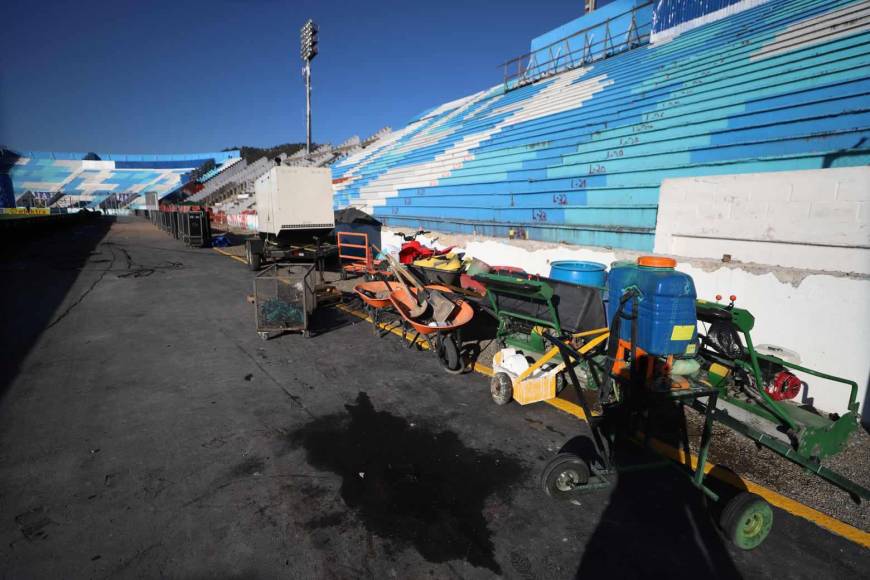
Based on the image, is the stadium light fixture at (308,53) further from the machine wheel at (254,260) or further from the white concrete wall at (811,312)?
the white concrete wall at (811,312)

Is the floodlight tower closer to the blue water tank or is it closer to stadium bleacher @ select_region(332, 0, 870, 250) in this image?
stadium bleacher @ select_region(332, 0, 870, 250)

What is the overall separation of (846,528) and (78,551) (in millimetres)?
5274

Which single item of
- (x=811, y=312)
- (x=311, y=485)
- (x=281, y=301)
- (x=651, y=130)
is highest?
(x=651, y=130)

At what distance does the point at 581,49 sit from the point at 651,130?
11.1m

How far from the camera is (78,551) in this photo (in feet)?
8.70

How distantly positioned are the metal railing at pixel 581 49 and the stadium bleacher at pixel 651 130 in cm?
51

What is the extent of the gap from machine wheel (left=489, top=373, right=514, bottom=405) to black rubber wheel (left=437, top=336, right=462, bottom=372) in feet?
2.95


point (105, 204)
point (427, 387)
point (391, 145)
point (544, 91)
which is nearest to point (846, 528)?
point (427, 387)

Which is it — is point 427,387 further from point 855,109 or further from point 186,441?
point 855,109

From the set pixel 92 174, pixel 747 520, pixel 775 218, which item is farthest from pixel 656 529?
pixel 92 174

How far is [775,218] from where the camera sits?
17.9 ft

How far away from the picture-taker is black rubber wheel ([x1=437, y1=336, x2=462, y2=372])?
5555 mm

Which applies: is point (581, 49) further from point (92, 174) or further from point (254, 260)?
point (92, 174)

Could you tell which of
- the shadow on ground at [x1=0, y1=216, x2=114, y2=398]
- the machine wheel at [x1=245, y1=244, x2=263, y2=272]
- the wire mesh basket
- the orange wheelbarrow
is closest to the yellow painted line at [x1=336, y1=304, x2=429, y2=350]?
the orange wheelbarrow
